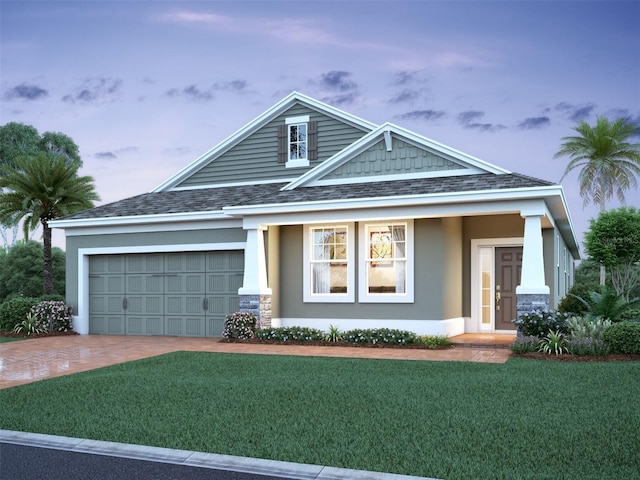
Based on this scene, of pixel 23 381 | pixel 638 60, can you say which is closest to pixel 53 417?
pixel 23 381

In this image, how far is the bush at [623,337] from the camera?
1209 centimetres

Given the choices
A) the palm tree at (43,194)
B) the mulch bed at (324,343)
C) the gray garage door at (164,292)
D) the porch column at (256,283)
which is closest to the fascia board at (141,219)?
the gray garage door at (164,292)

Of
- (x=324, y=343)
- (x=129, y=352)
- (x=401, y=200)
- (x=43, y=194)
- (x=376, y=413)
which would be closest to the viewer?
A: (x=376, y=413)

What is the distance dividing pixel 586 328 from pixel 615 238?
17896 mm

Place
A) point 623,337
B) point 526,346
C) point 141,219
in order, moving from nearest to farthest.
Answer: point 623,337
point 526,346
point 141,219

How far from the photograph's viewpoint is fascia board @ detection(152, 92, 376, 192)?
19.9 metres

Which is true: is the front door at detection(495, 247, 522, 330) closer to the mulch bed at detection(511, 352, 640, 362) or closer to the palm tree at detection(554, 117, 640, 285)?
the mulch bed at detection(511, 352, 640, 362)

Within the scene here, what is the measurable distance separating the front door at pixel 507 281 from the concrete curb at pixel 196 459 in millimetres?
12669

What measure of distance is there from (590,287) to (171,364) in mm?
15721

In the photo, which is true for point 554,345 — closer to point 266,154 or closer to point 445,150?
point 445,150

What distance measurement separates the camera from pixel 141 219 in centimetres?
1814

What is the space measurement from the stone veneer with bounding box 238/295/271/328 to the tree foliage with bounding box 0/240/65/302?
19.9 metres

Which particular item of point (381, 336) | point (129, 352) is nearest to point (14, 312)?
point (129, 352)

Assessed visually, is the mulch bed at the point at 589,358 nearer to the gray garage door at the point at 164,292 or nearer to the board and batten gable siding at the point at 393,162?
the board and batten gable siding at the point at 393,162
